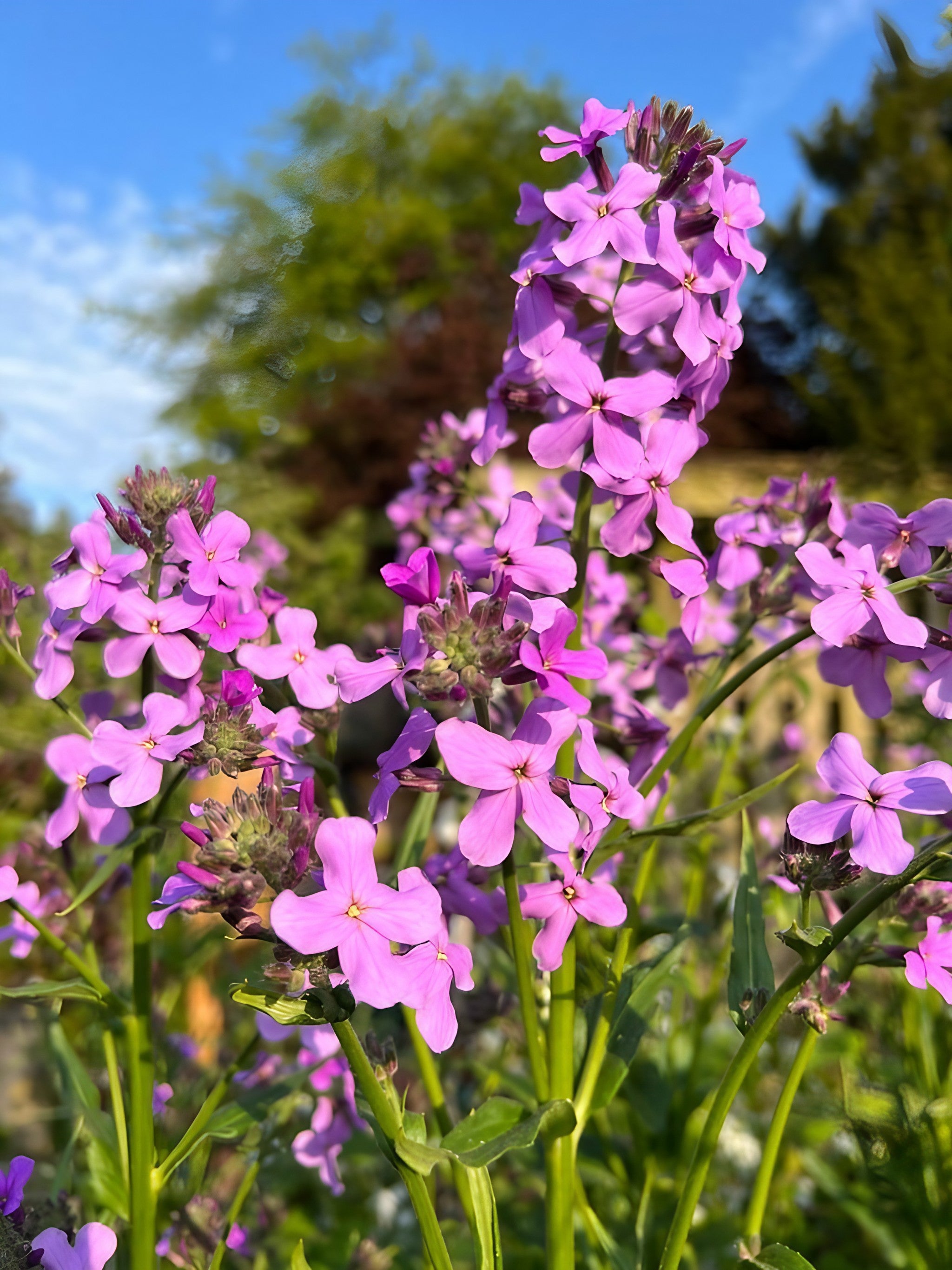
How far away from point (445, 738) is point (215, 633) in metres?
0.30

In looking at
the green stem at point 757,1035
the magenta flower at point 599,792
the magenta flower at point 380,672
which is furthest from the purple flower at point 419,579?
the green stem at point 757,1035

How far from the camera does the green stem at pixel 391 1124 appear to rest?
721mm

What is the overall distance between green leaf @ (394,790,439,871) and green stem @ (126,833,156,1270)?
264 mm

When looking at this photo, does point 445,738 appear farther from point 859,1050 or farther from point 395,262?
point 395,262

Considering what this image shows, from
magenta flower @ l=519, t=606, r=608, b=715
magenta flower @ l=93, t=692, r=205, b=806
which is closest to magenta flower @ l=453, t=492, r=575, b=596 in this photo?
magenta flower @ l=519, t=606, r=608, b=715

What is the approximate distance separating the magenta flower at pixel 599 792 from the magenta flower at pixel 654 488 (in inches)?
7.3

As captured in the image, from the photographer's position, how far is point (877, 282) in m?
11.7

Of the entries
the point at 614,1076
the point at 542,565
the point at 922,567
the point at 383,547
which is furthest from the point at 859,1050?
the point at 383,547

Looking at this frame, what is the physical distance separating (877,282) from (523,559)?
41.3ft

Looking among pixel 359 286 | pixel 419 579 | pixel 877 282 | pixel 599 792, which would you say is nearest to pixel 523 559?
pixel 419 579

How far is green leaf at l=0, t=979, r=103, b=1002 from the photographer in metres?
0.89

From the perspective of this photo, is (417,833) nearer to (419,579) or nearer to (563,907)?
(563,907)

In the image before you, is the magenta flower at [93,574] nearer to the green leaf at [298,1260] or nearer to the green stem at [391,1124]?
the green stem at [391,1124]

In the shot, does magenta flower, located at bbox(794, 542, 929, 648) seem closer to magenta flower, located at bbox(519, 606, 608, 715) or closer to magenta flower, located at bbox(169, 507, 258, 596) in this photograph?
magenta flower, located at bbox(519, 606, 608, 715)
